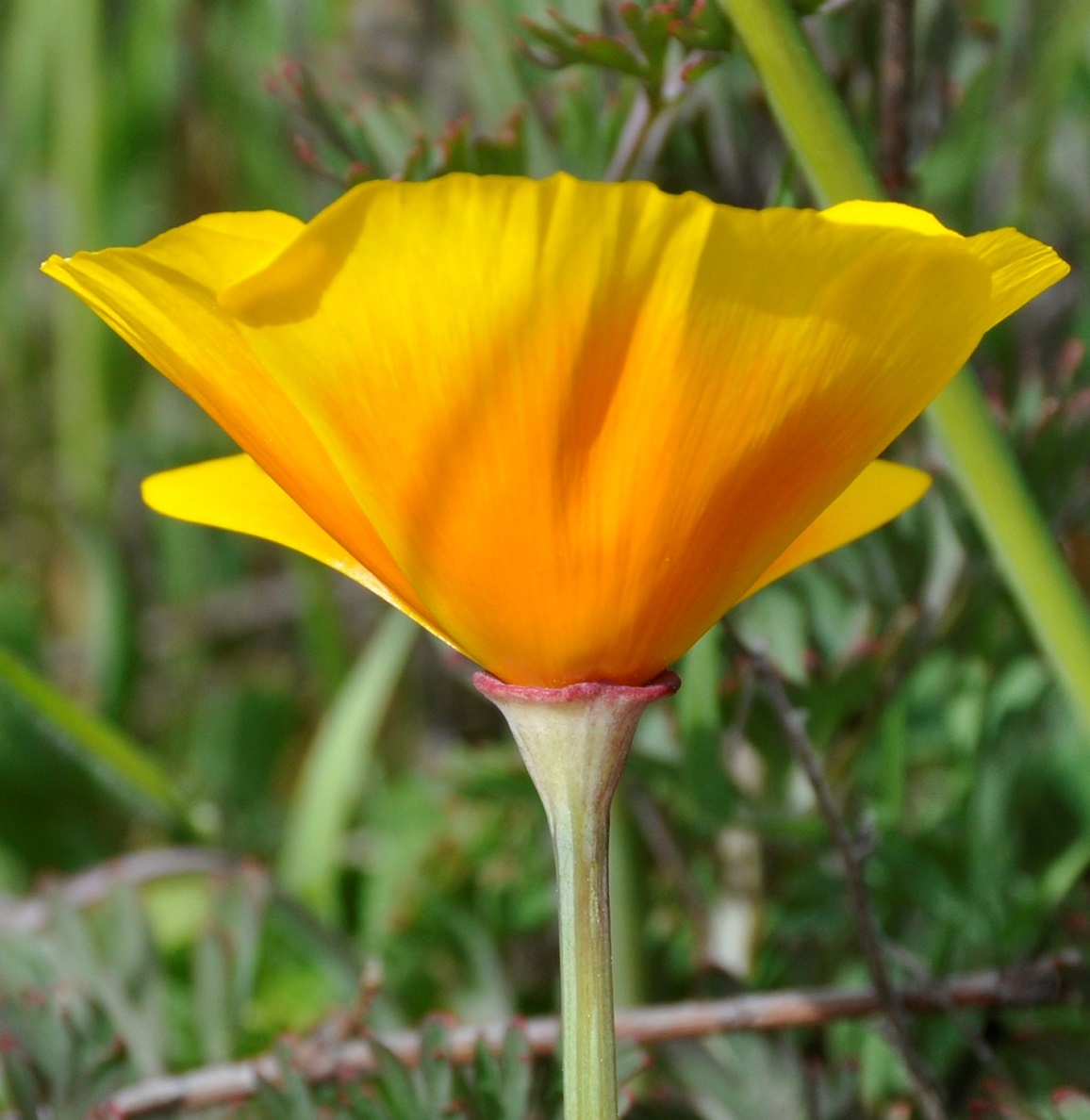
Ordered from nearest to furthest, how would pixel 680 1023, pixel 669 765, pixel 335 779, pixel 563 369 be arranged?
1. pixel 563 369
2. pixel 680 1023
3. pixel 669 765
4. pixel 335 779

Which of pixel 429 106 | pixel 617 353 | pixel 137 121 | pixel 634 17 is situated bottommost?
pixel 617 353

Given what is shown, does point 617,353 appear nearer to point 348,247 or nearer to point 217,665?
point 348,247

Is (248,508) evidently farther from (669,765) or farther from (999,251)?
(669,765)

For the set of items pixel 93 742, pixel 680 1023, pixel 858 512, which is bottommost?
pixel 680 1023

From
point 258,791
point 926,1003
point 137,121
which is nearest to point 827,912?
point 926,1003

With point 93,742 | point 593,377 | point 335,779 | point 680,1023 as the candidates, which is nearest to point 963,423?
point 593,377

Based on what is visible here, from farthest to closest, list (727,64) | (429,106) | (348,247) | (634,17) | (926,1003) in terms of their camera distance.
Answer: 1. (429,106)
2. (727,64)
3. (926,1003)
4. (634,17)
5. (348,247)
